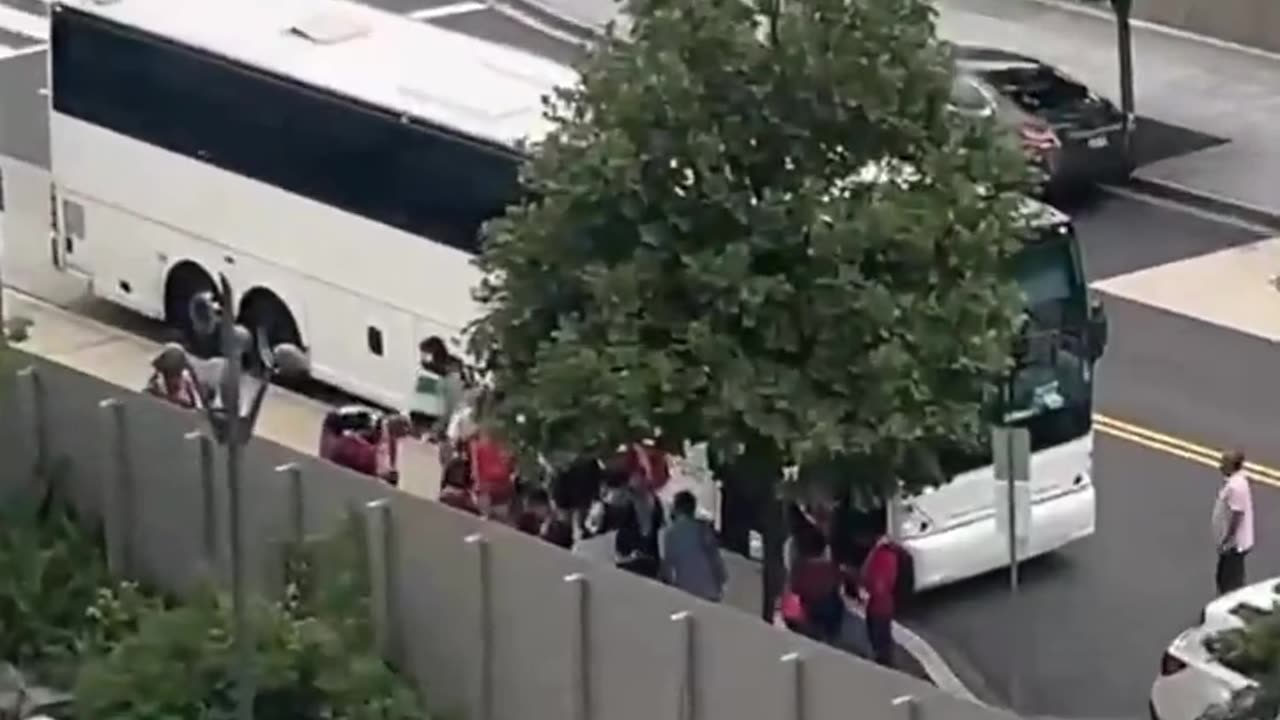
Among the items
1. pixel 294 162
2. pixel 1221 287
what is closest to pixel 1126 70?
pixel 1221 287

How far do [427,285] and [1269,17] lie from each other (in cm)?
1533

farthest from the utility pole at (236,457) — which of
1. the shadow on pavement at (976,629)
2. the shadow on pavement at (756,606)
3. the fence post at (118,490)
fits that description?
the shadow on pavement at (976,629)

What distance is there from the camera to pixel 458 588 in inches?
709

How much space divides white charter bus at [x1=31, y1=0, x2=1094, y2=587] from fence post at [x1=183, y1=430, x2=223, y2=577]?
13.9ft

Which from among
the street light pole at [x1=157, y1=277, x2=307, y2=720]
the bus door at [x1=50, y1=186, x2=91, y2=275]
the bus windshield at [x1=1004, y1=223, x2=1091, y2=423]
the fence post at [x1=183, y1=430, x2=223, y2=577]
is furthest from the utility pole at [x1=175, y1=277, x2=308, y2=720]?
the bus door at [x1=50, y1=186, x2=91, y2=275]

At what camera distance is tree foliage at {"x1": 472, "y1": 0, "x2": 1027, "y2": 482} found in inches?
726

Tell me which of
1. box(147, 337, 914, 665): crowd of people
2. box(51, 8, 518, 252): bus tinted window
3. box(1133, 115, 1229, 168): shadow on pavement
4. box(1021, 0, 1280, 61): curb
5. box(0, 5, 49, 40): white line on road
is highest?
box(51, 8, 518, 252): bus tinted window

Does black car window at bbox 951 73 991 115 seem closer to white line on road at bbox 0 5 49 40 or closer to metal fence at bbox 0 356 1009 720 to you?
metal fence at bbox 0 356 1009 720

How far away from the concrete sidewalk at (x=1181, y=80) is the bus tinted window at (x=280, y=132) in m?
10.0

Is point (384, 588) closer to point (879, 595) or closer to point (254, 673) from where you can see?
point (254, 673)

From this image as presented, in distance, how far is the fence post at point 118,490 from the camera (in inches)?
789

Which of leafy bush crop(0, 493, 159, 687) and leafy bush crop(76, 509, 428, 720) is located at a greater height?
leafy bush crop(76, 509, 428, 720)

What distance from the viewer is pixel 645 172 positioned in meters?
18.6

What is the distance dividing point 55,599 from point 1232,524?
740 cm
